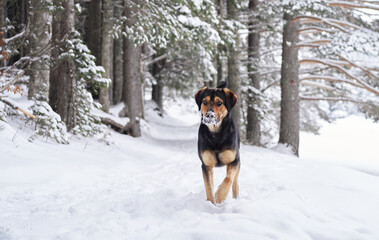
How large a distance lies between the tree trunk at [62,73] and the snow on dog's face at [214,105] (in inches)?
237

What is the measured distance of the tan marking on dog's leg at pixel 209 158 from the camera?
14.0 ft

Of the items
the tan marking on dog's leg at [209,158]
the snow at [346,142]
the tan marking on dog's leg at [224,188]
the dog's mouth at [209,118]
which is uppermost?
the dog's mouth at [209,118]

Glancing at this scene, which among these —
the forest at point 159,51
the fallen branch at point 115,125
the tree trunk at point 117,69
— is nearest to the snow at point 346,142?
the forest at point 159,51

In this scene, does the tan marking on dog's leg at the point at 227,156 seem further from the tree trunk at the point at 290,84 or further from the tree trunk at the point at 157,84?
the tree trunk at the point at 157,84

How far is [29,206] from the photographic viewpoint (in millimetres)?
4242

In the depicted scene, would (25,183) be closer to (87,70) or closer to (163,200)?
(163,200)

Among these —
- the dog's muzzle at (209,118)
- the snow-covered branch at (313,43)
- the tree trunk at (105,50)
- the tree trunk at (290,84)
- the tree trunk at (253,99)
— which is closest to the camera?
the dog's muzzle at (209,118)

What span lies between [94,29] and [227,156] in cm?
1261

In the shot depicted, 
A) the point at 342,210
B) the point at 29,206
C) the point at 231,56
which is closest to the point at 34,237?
the point at 29,206

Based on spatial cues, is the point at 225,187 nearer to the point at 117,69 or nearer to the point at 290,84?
the point at 290,84

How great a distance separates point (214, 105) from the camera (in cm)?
408

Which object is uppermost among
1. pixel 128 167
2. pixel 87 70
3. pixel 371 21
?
pixel 371 21

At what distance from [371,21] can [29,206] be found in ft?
46.5

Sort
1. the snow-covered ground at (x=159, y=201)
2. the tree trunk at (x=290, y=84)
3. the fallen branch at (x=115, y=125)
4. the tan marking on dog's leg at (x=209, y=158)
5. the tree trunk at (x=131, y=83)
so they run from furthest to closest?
the tree trunk at (x=131, y=83), the fallen branch at (x=115, y=125), the tree trunk at (x=290, y=84), the tan marking on dog's leg at (x=209, y=158), the snow-covered ground at (x=159, y=201)
